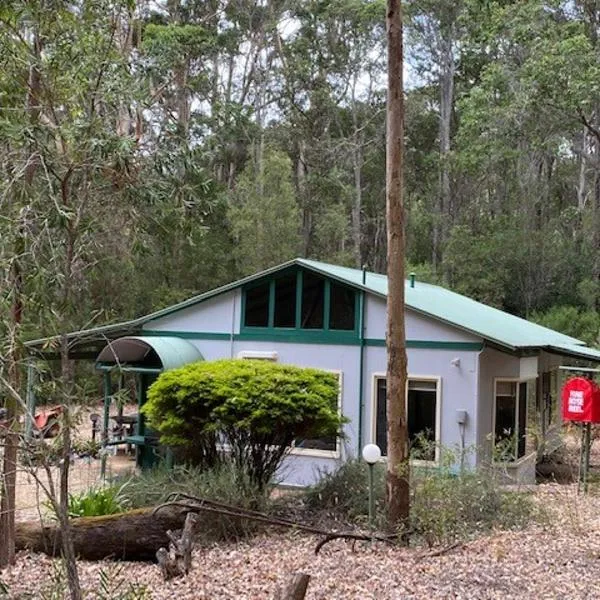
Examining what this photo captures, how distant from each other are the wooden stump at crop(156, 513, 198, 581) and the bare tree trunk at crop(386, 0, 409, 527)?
6.42 ft

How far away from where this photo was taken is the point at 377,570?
580 centimetres

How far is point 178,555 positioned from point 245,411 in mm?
2440

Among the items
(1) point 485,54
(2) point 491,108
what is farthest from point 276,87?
(2) point 491,108

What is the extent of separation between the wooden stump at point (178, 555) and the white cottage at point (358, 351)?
449cm

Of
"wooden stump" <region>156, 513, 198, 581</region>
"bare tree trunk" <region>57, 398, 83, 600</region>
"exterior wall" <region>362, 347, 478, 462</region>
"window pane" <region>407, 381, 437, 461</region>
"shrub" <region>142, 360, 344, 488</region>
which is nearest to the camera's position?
"bare tree trunk" <region>57, 398, 83, 600</region>

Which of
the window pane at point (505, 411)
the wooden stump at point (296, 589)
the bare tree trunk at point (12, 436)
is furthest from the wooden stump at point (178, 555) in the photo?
the window pane at point (505, 411)

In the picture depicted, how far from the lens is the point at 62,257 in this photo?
456 centimetres

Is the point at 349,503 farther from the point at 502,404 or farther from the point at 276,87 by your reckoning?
the point at 276,87

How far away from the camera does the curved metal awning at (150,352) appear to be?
38.3ft

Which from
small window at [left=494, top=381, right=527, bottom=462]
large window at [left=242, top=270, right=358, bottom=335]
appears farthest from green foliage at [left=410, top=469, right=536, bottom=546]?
large window at [left=242, top=270, right=358, bottom=335]

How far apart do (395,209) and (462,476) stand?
2763 millimetres

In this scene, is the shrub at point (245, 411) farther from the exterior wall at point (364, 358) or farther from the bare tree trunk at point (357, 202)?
the bare tree trunk at point (357, 202)

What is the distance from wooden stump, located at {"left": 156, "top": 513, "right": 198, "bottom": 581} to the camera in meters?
5.74

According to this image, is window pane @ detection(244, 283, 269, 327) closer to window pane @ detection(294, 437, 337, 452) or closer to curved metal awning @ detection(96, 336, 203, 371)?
curved metal awning @ detection(96, 336, 203, 371)
